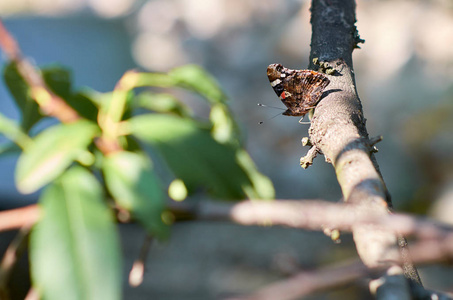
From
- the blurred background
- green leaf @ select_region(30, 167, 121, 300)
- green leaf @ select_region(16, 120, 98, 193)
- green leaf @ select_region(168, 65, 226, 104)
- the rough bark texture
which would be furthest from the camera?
the blurred background

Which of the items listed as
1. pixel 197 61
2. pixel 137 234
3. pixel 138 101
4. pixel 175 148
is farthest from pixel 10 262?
pixel 197 61

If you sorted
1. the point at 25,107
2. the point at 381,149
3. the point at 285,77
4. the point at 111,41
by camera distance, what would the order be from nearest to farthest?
the point at 285,77
the point at 25,107
the point at 381,149
the point at 111,41

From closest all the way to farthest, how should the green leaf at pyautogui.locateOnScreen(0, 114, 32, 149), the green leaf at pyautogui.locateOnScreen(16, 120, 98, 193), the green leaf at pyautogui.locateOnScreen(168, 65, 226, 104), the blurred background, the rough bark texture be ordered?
the rough bark texture
the green leaf at pyautogui.locateOnScreen(16, 120, 98, 193)
the green leaf at pyautogui.locateOnScreen(0, 114, 32, 149)
the green leaf at pyautogui.locateOnScreen(168, 65, 226, 104)
the blurred background

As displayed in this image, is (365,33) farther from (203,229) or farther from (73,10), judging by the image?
(73,10)

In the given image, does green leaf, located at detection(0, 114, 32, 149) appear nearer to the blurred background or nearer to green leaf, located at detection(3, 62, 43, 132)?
green leaf, located at detection(3, 62, 43, 132)

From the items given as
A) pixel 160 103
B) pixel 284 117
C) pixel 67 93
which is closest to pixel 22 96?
pixel 67 93

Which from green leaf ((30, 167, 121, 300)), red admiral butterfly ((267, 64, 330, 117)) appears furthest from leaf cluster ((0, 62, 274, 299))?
red admiral butterfly ((267, 64, 330, 117))
